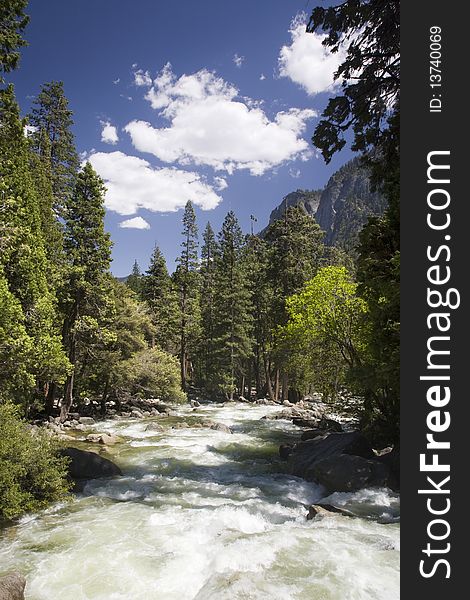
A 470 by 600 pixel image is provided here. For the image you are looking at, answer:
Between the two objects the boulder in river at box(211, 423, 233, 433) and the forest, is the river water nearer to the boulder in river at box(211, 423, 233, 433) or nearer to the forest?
the forest

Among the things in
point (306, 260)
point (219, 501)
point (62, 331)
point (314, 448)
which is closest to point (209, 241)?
point (306, 260)

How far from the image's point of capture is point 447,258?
4.17m

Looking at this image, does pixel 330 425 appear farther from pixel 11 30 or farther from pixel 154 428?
pixel 11 30

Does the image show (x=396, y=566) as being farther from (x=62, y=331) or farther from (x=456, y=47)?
(x=62, y=331)

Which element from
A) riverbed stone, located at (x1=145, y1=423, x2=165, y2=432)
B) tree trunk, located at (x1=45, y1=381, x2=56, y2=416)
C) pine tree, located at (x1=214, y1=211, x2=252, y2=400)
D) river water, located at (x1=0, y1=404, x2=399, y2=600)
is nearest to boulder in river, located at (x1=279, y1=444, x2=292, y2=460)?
river water, located at (x1=0, y1=404, x2=399, y2=600)

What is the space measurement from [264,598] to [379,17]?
11279 mm

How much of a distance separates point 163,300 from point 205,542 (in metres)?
35.5

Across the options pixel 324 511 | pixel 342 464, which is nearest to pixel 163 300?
pixel 342 464

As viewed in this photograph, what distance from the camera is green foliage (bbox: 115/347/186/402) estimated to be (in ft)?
83.7

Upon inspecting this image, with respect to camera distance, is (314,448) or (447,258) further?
(314,448)

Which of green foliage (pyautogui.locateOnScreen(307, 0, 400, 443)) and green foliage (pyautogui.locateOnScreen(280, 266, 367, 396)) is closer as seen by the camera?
green foliage (pyautogui.locateOnScreen(307, 0, 400, 443))

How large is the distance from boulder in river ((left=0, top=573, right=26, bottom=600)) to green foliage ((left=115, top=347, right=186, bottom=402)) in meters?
19.3

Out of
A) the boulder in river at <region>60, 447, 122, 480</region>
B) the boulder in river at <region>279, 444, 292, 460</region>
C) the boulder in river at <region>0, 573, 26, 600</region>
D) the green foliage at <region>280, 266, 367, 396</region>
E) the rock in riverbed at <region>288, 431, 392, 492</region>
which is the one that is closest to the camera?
the boulder in river at <region>0, 573, 26, 600</region>

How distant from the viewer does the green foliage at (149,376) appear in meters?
25.5
